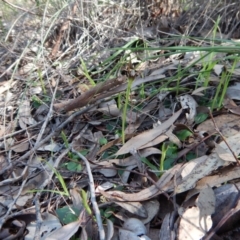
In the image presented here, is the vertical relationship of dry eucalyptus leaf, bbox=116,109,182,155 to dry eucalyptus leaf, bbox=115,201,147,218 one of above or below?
above

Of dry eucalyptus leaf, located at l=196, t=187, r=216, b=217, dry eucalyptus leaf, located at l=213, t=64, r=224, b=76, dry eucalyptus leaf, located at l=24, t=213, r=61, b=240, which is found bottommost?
dry eucalyptus leaf, located at l=24, t=213, r=61, b=240

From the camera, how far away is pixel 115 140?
1.59m

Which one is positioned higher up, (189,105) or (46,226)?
(189,105)

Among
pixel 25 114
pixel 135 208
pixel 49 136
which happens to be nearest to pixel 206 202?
pixel 135 208

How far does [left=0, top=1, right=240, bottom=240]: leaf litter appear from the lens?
1.29 metres

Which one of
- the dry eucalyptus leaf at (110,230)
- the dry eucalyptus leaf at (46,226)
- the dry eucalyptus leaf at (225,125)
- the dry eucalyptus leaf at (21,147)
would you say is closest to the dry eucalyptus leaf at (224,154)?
the dry eucalyptus leaf at (225,125)

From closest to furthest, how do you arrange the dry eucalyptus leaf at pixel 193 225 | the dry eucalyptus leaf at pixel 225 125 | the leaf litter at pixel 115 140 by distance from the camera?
the dry eucalyptus leaf at pixel 193 225
the leaf litter at pixel 115 140
the dry eucalyptus leaf at pixel 225 125

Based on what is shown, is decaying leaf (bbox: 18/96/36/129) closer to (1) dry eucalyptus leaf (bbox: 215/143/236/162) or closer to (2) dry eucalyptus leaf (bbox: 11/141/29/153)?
(2) dry eucalyptus leaf (bbox: 11/141/29/153)

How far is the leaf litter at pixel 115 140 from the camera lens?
1.29 meters

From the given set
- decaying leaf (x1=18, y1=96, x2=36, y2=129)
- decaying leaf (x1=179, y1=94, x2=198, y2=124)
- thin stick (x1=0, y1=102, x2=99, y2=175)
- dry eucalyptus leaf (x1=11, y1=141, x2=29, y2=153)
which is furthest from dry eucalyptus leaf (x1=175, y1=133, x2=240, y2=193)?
decaying leaf (x1=18, y1=96, x2=36, y2=129)

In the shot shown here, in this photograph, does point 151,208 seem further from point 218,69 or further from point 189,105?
point 218,69

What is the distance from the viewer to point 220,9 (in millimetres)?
2186

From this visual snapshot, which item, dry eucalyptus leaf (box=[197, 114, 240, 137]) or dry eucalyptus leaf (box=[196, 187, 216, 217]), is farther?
dry eucalyptus leaf (box=[197, 114, 240, 137])

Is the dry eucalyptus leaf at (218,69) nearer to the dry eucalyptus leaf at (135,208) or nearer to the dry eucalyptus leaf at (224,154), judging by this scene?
the dry eucalyptus leaf at (224,154)
